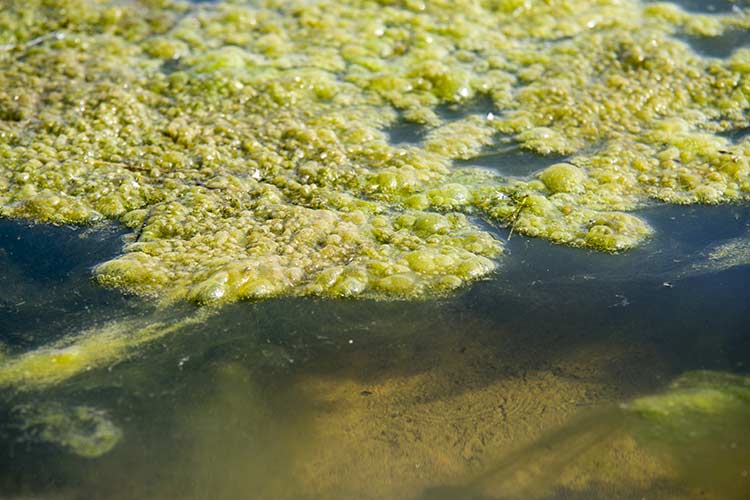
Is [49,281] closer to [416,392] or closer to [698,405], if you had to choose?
[416,392]

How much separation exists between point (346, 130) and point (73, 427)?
2.01m

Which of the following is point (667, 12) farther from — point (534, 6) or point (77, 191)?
point (77, 191)

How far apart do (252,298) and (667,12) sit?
11.0 ft

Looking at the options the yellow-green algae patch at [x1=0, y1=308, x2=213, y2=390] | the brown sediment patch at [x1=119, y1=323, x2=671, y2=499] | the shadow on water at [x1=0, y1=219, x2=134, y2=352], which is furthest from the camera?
the shadow on water at [x1=0, y1=219, x2=134, y2=352]

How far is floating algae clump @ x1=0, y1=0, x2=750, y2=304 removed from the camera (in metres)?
3.07

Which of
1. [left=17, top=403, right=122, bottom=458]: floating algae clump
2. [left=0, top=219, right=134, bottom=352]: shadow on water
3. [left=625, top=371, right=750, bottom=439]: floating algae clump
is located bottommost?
[left=625, top=371, right=750, bottom=439]: floating algae clump

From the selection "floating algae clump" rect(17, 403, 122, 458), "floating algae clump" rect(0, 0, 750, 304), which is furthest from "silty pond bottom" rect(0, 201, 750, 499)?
"floating algae clump" rect(0, 0, 750, 304)

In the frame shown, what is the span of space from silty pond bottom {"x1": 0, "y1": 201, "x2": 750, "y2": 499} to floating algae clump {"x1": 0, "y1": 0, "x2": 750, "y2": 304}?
0.64ft

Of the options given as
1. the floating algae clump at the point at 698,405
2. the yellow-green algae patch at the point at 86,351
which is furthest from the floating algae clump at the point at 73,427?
the floating algae clump at the point at 698,405

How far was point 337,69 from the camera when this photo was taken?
14.2ft

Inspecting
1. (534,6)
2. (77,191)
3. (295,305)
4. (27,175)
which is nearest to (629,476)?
(295,305)

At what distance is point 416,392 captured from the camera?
2439mm

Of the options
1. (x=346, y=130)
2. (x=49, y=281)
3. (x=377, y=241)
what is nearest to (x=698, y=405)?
(x=377, y=241)

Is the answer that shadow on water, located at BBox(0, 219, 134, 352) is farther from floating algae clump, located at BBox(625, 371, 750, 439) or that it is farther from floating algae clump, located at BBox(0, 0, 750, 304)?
floating algae clump, located at BBox(625, 371, 750, 439)
